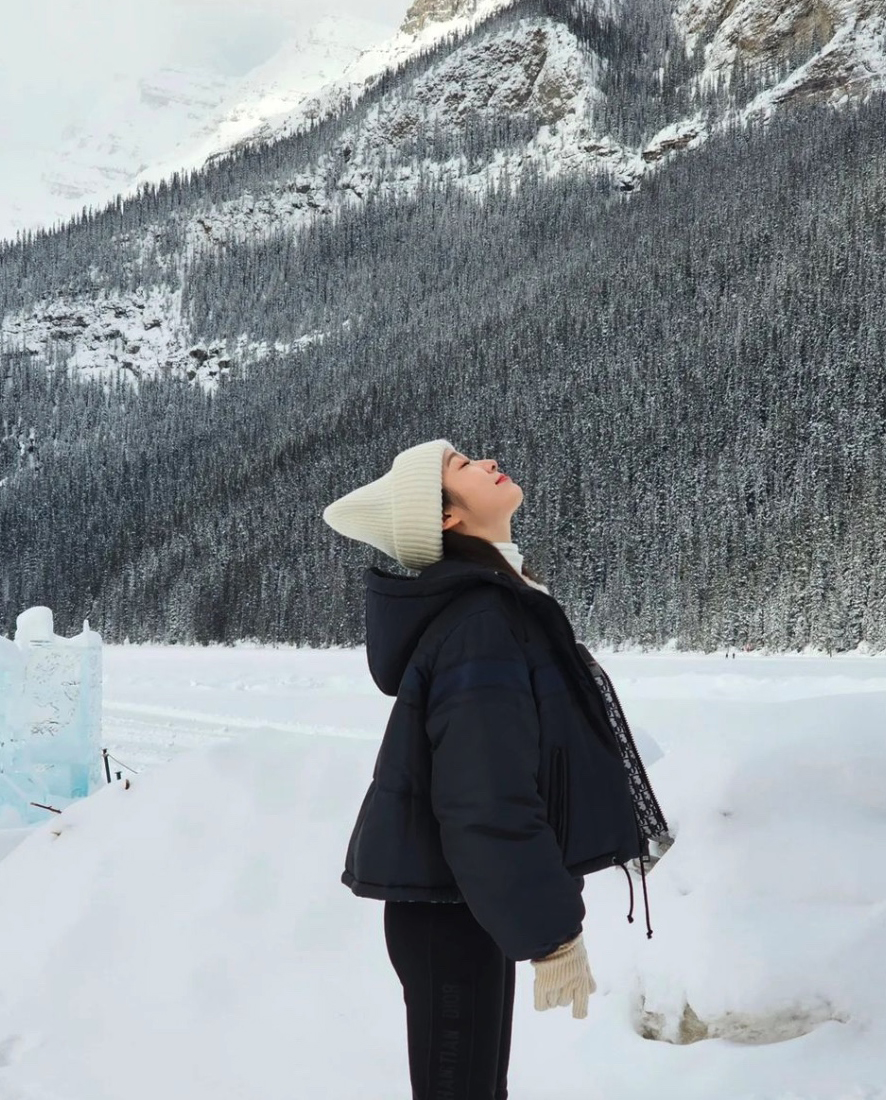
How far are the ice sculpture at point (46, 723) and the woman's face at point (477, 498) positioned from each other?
20.7 ft

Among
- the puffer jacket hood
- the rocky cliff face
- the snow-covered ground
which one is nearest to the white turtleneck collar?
the puffer jacket hood

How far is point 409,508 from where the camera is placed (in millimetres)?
2264

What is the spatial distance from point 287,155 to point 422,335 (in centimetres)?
8216

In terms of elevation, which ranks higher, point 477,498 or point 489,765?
point 477,498

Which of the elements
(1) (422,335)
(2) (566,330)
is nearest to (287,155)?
(1) (422,335)

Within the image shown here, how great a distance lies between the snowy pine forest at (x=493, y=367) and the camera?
167 ft

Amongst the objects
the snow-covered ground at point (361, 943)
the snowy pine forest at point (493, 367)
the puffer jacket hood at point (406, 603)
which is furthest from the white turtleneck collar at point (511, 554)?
the snowy pine forest at point (493, 367)

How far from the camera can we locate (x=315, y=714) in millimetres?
15461

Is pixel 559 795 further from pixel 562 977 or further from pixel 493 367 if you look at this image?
pixel 493 367

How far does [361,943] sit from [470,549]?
8.57ft

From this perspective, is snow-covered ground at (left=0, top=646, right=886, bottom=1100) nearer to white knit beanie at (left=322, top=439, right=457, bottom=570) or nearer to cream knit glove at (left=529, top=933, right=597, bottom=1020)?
cream knit glove at (left=529, top=933, right=597, bottom=1020)

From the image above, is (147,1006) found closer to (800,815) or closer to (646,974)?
(646,974)

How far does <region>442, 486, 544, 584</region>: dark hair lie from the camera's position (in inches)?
88.4

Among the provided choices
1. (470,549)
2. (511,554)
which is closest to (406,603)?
(470,549)
